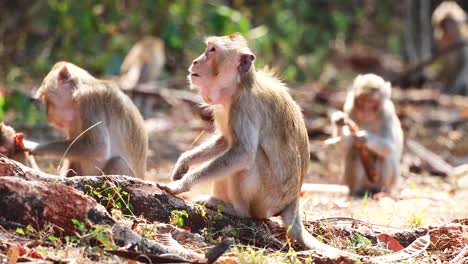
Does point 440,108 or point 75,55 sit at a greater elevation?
point 75,55

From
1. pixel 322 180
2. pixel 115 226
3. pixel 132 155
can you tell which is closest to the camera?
pixel 115 226

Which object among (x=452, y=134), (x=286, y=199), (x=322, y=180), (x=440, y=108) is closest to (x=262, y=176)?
(x=286, y=199)

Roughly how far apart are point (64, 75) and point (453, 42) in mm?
14837

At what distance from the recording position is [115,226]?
16.3 feet

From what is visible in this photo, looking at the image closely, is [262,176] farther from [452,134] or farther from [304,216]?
[452,134]

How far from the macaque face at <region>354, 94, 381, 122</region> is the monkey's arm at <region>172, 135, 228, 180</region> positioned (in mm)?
3836

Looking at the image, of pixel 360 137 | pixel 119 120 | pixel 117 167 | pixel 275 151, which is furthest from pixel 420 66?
pixel 275 151

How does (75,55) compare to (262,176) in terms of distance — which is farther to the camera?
(75,55)

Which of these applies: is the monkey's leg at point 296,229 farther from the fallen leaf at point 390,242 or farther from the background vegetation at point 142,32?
the background vegetation at point 142,32

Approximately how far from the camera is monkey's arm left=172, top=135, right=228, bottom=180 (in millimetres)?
6285

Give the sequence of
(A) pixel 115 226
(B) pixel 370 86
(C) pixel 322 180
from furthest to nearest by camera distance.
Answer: (C) pixel 322 180 < (B) pixel 370 86 < (A) pixel 115 226

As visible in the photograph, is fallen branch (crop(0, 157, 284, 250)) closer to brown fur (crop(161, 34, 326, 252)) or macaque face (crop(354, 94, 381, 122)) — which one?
brown fur (crop(161, 34, 326, 252))

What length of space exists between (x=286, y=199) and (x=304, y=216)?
39 cm

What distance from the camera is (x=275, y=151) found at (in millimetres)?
6203
